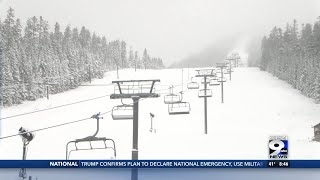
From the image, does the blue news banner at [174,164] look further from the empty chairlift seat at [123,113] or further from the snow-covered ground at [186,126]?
the empty chairlift seat at [123,113]

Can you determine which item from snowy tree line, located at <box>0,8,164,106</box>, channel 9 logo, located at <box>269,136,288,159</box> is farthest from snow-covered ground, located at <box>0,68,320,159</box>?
snowy tree line, located at <box>0,8,164,106</box>

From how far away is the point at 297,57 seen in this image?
581 inches

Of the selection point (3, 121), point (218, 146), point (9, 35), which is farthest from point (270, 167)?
point (9, 35)

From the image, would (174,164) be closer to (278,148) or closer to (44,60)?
(278,148)

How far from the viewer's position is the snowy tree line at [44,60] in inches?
377

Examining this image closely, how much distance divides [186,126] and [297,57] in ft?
20.7

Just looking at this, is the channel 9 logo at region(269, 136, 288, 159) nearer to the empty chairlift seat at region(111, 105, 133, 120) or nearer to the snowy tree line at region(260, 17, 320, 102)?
the snowy tree line at region(260, 17, 320, 102)

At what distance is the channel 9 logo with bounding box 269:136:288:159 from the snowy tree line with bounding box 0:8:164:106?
4420mm

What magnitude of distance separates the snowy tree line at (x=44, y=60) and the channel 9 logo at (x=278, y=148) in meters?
4.42

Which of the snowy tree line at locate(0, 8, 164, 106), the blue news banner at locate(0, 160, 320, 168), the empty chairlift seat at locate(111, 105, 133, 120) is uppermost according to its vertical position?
the snowy tree line at locate(0, 8, 164, 106)

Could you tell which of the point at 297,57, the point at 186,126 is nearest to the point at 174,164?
the point at 186,126

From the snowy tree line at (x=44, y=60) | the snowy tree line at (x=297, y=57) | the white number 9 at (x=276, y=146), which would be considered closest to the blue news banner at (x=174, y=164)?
the white number 9 at (x=276, y=146)

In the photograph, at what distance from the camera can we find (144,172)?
7.36 metres

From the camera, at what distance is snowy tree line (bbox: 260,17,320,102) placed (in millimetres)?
10867
